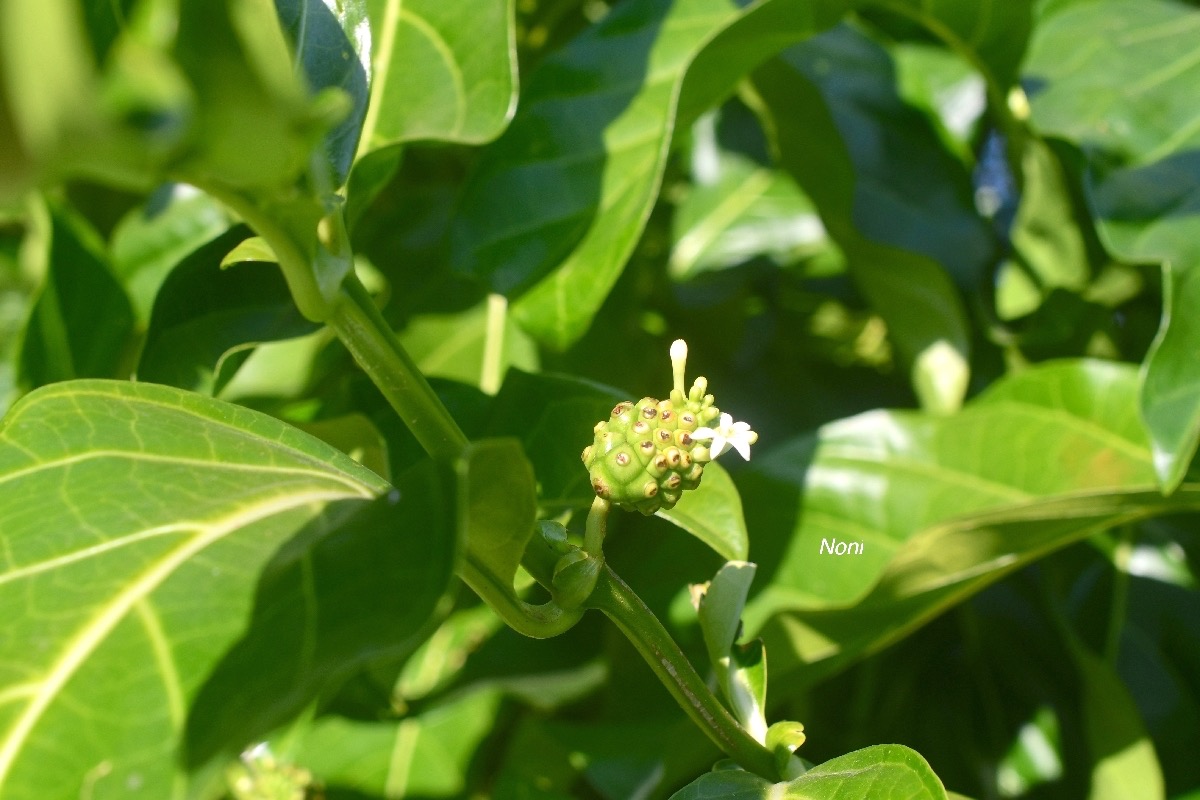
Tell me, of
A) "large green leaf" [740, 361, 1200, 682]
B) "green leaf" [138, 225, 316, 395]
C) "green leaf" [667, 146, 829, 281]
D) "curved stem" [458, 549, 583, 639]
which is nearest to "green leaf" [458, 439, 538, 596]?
"curved stem" [458, 549, 583, 639]

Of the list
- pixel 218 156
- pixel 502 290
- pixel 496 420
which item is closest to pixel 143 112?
pixel 218 156

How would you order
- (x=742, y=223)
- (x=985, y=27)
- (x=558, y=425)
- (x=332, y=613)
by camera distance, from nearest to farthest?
1. (x=332, y=613)
2. (x=558, y=425)
3. (x=985, y=27)
4. (x=742, y=223)

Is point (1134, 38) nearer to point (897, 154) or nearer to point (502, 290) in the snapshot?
point (897, 154)

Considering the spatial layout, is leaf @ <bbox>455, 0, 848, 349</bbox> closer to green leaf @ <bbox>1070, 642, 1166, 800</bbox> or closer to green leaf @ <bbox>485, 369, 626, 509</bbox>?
green leaf @ <bbox>485, 369, 626, 509</bbox>

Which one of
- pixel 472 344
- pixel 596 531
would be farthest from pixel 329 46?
pixel 472 344

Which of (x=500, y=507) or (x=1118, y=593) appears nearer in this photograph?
(x=500, y=507)

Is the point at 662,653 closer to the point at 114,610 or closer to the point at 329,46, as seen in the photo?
the point at 114,610
